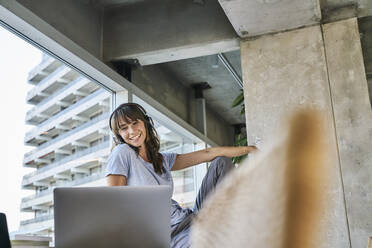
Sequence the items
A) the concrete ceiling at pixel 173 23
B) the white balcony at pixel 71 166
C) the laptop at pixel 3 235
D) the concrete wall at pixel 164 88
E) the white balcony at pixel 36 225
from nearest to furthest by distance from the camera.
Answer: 1. the laptop at pixel 3 235
2. the white balcony at pixel 36 225
3. the white balcony at pixel 71 166
4. the concrete ceiling at pixel 173 23
5. the concrete wall at pixel 164 88

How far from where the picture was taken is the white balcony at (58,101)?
2.93 meters

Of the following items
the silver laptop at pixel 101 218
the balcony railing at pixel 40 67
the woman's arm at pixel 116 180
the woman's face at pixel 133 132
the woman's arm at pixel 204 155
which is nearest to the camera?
the silver laptop at pixel 101 218

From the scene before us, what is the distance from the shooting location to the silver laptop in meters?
1.15

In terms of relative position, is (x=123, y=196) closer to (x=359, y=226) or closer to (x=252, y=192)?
(x=252, y=192)

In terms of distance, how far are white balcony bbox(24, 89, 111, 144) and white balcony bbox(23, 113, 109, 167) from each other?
0.08 m

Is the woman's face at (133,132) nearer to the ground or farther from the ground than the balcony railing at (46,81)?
nearer to the ground

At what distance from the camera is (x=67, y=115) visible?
3.21m

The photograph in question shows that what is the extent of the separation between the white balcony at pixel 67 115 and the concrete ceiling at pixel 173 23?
12.1 inches

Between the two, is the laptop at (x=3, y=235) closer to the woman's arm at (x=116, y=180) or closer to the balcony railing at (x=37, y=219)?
the woman's arm at (x=116, y=180)

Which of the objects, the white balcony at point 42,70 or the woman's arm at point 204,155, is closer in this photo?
the woman's arm at point 204,155

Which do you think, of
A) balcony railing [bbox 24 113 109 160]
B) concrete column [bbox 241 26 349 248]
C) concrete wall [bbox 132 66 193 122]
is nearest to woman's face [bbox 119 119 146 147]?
balcony railing [bbox 24 113 109 160]

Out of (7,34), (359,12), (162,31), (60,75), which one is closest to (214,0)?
(162,31)

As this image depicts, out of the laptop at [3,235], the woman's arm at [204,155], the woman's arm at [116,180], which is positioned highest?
the woman's arm at [204,155]

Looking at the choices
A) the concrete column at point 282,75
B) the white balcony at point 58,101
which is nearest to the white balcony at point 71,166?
the white balcony at point 58,101
